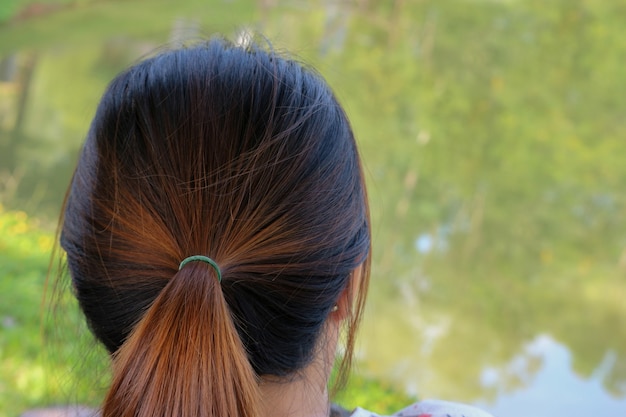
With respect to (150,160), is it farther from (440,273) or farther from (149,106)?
(440,273)

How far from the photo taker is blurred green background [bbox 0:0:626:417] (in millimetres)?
2777

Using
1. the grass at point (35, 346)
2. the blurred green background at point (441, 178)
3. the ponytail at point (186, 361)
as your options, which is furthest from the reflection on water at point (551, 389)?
the ponytail at point (186, 361)

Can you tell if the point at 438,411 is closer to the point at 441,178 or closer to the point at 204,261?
the point at 204,261

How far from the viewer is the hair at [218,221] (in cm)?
59

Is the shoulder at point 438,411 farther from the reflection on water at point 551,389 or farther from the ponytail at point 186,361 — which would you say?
the reflection on water at point 551,389

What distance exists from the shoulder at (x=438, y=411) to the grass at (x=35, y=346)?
564 mm

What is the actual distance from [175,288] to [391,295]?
10.1ft

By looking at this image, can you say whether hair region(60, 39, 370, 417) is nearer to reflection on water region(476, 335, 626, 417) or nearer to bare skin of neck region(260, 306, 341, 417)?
bare skin of neck region(260, 306, 341, 417)

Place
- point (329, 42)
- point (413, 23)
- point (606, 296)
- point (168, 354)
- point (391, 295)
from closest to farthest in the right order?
1. point (168, 354)
2. point (391, 295)
3. point (606, 296)
4. point (329, 42)
5. point (413, 23)

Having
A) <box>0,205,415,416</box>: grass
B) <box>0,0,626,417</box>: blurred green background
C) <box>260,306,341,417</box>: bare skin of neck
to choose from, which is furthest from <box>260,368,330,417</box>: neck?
<box>0,205,415,416</box>: grass

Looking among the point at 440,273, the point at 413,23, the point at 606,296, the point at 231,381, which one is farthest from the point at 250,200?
the point at 413,23

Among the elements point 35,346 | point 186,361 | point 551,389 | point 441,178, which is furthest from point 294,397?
point 441,178

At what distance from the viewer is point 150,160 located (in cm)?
67

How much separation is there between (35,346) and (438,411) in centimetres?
157
